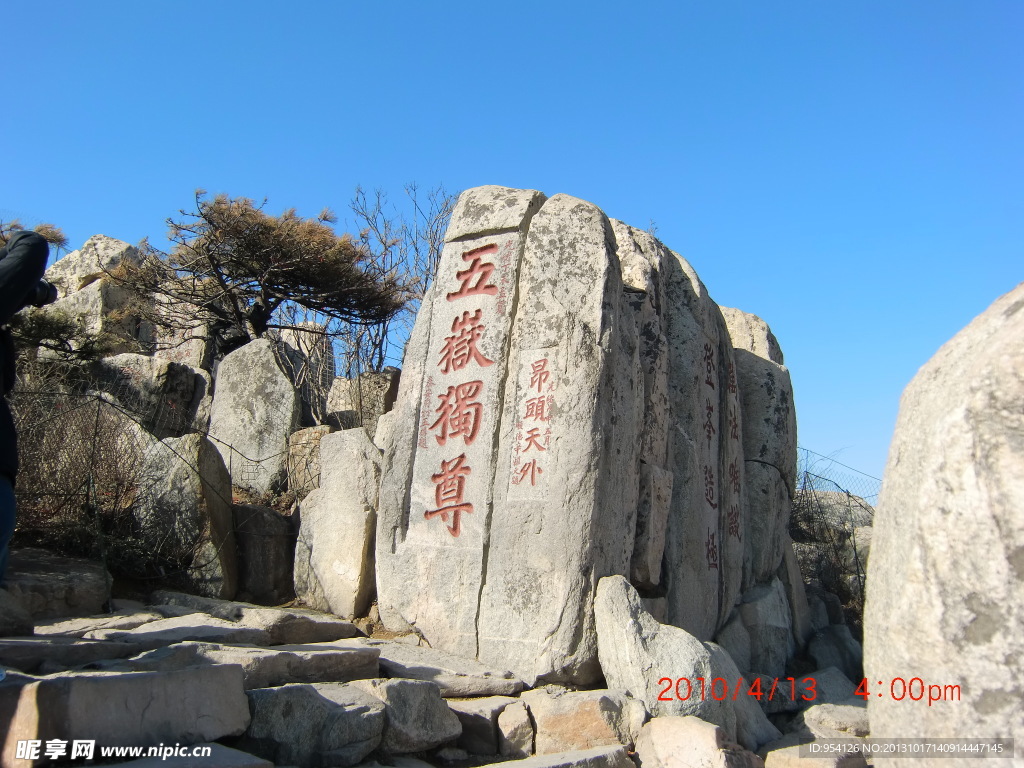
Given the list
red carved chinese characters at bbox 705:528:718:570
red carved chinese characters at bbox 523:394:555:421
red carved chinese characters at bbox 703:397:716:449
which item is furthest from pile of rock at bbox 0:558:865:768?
red carved chinese characters at bbox 703:397:716:449

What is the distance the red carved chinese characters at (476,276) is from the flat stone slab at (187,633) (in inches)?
101

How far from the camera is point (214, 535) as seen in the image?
6359mm

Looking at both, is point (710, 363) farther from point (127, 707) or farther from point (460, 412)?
point (127, 707)

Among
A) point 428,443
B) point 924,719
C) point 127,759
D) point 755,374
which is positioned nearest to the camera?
point 924,719

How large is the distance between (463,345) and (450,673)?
2151 mm

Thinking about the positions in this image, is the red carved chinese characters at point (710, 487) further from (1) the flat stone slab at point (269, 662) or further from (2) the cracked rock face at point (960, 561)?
(2) the cracked rock face at point (960, 561)

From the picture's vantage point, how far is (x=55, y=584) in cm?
508

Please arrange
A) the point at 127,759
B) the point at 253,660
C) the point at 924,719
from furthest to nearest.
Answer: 1. the point at 253,660
2. the point at 127,759
3. the point at 924,719

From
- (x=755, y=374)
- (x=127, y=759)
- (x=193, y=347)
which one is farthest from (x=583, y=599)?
(x=193, y=347)

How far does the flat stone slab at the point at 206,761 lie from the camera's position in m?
2.76

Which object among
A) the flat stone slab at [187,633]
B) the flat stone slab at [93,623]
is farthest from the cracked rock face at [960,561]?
the flat stone slab at [93,623]

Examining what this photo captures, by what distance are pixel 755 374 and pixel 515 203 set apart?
3296mm

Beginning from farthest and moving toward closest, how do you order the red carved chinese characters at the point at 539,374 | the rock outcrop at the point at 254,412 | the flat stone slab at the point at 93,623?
1. the rock outcrop at the point at 254,412
2. the red carved chinese characters at the point at 539,374
3. the flat stone slab at the point at 93,623

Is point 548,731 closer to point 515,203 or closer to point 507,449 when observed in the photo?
point 507,449
